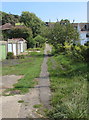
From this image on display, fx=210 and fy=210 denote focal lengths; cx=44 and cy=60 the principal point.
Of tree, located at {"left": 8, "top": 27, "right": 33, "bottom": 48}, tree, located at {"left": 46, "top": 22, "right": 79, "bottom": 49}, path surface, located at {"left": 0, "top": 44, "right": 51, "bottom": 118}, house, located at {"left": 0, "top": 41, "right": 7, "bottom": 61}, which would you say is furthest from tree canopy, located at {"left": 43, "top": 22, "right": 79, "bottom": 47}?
path surface, located at {"left": 0, "top": 44, "right": 51, "bottom": 118}

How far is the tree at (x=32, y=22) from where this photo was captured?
6208 cm

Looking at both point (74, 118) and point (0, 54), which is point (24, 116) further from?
point (0, 54)

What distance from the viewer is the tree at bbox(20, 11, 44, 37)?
204 ft

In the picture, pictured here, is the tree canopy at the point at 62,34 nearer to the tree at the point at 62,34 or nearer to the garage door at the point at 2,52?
the tree at the point at 62,34

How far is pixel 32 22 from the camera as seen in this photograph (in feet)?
208

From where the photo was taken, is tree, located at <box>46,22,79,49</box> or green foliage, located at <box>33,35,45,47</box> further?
green foliage, located at <box>33,35,45,47</box>

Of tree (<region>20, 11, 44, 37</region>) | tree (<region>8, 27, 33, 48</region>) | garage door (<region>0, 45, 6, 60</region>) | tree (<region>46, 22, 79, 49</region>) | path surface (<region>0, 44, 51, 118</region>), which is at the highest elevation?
tree (<region>20, 11, 44, 37</region>)

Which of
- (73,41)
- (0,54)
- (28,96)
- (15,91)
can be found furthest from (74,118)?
(73,41)

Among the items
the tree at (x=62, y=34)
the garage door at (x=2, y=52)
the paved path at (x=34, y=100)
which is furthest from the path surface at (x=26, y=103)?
the tree at (x=62, y=34)

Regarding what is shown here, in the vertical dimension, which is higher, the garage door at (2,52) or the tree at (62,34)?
the tree at (62,34)

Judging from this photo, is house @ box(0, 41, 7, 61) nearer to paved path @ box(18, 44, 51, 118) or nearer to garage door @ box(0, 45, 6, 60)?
garage door @ box(0, 45, 6, 60)

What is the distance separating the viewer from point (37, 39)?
5494cm

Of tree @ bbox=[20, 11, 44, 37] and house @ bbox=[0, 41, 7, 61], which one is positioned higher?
tree @ bbox=[20, 11, 44, 37]

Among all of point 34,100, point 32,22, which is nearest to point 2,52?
point 34,100
